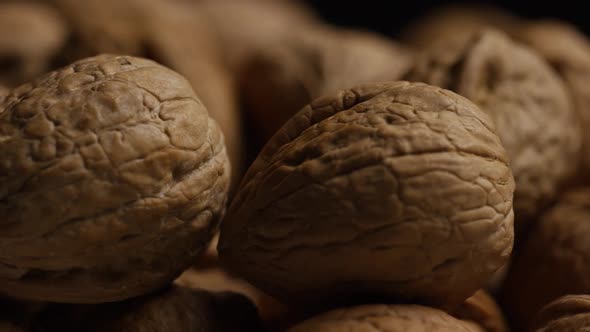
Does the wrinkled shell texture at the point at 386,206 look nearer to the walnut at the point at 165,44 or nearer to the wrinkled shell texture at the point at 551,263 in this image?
the wrinkled shell texture at the point at 551,263

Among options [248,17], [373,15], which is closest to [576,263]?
[248,17]

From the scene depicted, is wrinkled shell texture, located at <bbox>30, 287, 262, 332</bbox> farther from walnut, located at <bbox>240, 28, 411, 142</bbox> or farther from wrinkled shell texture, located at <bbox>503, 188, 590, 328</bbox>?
walnut, located at <bbox>240, 28, 411, 142</bbox>

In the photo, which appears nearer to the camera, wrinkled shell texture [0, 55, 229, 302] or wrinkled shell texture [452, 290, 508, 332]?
wrinkled shell texture [0, 55, 229, 302]

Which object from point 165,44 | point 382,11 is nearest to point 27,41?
point 165,44

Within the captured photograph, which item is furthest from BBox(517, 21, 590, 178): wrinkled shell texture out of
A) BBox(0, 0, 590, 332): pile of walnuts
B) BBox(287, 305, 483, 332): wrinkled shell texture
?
BBox(287, 305, 483, 332): wrinkled shell texture

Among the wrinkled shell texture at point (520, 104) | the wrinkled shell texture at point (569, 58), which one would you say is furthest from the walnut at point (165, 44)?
the wrinkled shell texture at point (569, 58)

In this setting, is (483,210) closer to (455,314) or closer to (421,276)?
(421,276)
